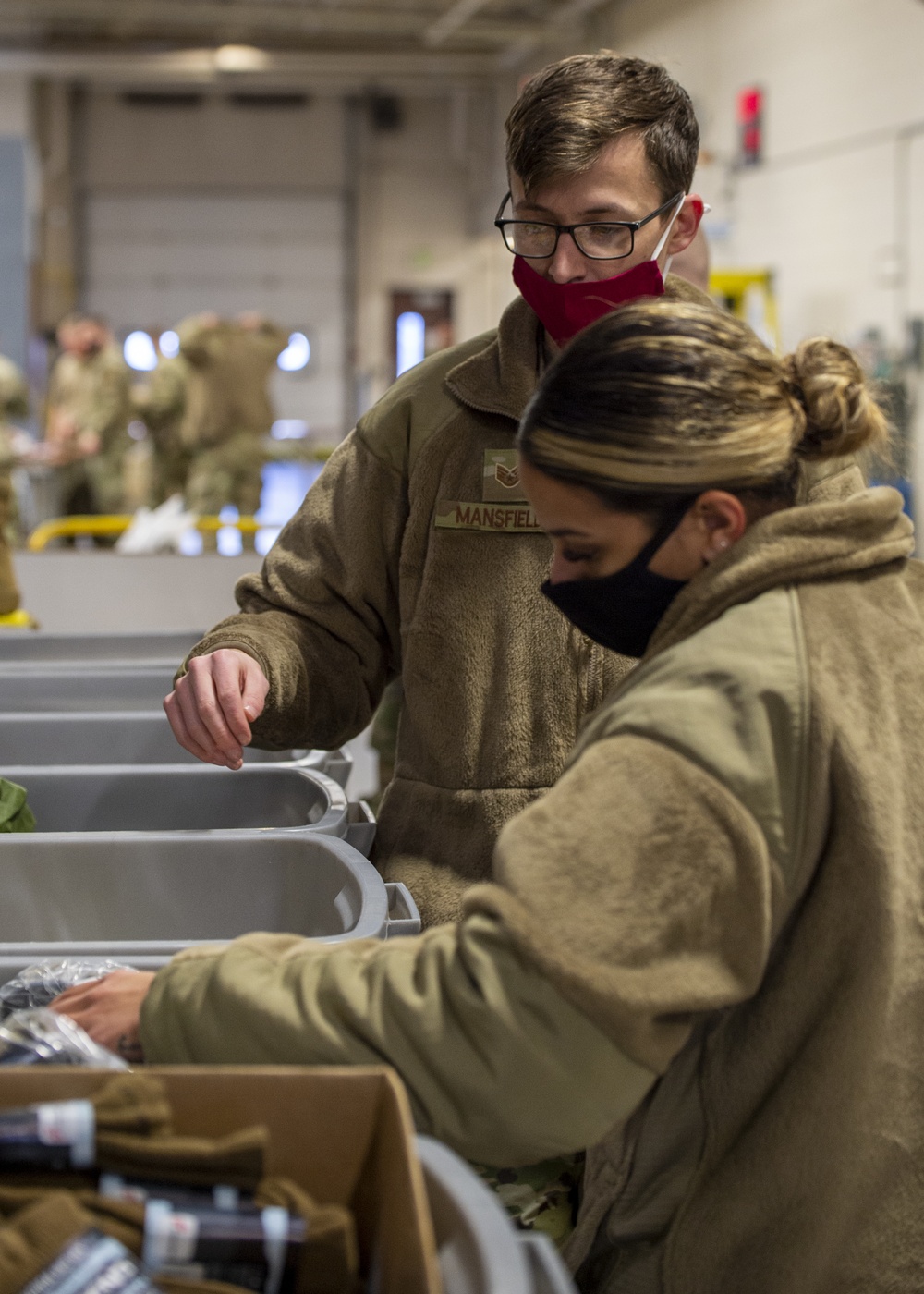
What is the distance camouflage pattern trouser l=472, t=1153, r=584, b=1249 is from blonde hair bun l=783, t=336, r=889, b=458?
66 cm

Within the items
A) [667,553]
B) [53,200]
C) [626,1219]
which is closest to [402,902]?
[626,1219]

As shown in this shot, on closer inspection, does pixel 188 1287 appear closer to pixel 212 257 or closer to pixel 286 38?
pixel 286 38

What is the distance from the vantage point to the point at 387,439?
5.23ft

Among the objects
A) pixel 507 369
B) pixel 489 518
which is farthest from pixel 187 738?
pixel 507 369

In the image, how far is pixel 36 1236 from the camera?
0.71m

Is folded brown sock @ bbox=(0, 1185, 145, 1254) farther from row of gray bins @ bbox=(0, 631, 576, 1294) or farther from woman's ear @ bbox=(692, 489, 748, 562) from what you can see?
woman's ear @ bbox=(692, 489, 748, 562)

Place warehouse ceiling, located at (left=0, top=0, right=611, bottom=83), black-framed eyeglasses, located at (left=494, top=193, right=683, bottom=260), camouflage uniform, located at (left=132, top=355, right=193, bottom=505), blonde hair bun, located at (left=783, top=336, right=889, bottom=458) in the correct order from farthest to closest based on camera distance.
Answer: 1. warehouse ceiling, located at (left=0, top=0, right=611, bottom=83)
2. camouflage uniform, located at (left=132, top=355, right=193, bottom=505)
3. black-framed eyeglasses, located at (left=494, top=193, right=683, bottom=260)
4. blonde hair bun, located at (left=783, top=336, right=889, bottom=458)

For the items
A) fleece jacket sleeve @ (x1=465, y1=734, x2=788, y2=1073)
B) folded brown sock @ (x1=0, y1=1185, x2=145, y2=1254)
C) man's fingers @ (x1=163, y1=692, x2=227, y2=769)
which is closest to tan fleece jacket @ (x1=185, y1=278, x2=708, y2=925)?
man's fingers @ (x1=163, y1=692, x2=227, y2=769)

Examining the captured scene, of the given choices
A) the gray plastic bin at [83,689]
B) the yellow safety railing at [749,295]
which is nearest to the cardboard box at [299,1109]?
the gray plastic bin at [83,689]

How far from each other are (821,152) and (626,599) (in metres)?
7.12

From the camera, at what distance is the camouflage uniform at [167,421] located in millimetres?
8594

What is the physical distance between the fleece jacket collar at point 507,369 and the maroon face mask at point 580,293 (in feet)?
0.19

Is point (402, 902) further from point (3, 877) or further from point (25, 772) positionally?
point (25, 772)

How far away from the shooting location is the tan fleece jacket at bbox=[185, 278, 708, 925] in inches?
58.9
